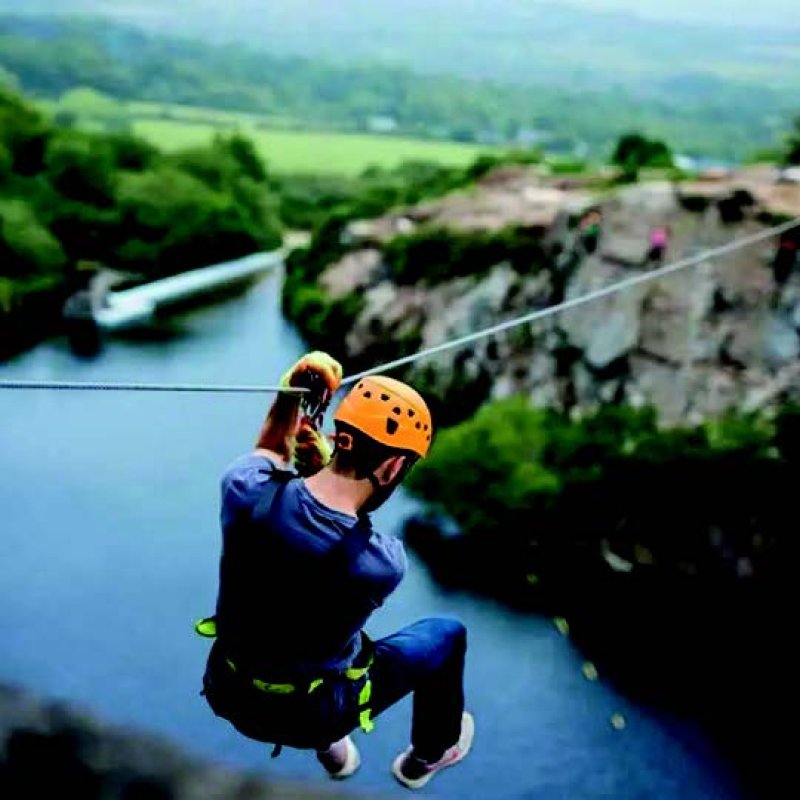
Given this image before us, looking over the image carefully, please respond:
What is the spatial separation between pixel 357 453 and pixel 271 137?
1405 inches

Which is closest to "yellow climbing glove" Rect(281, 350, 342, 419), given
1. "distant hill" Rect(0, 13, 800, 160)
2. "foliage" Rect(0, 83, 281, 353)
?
"foliage" Rect(0, 83, 281, 353)

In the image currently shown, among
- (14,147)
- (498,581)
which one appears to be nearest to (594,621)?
(498,581)

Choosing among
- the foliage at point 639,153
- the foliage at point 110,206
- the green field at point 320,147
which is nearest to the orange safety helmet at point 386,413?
the foliage at point 639,153

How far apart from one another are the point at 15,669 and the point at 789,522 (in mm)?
6686

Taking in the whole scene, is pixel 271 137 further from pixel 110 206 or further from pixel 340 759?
pixel 340 759

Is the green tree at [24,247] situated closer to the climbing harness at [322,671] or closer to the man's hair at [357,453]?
the climbing harness at [322,671]

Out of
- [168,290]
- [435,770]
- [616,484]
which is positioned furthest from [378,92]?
[435,770]

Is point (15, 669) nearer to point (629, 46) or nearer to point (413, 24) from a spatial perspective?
point (629, 46)

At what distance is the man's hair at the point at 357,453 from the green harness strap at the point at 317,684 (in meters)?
0.31

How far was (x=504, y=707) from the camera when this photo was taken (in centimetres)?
Answer: 1019

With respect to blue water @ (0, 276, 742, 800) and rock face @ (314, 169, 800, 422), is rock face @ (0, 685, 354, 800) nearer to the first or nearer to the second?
blue water @ (0, 276, 742, 800)

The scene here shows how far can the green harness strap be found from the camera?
180 centimetres

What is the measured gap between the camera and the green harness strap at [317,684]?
1.80m

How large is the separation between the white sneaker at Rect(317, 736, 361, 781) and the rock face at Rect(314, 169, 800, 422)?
9997mm
